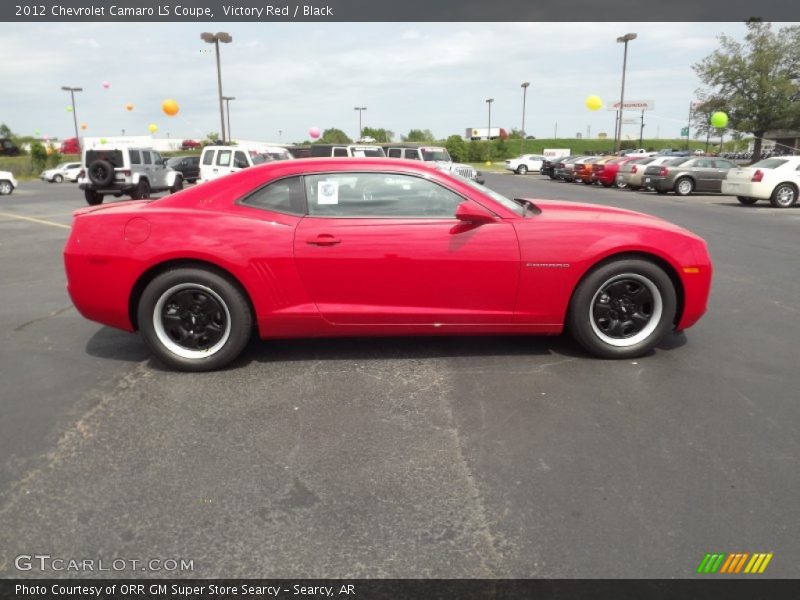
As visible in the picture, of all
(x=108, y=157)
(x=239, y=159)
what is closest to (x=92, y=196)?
(x=108, y=157)

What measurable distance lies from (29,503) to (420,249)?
2.54 meters

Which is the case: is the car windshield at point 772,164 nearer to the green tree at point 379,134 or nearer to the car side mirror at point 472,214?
the car side mirror at point 472,214

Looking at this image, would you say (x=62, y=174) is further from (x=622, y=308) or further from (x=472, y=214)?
(x=622, y=308)

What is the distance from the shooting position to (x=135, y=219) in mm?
4113

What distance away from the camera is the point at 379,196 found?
4.20 m

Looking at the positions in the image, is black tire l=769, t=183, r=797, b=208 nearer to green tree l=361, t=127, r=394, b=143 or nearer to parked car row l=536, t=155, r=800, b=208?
parked car row l=536, t=155, r=800, b=208

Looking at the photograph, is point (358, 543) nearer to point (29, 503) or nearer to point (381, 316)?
point (29, 503)

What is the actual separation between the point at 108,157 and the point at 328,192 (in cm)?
1900

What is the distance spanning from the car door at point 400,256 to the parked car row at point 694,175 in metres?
15.8

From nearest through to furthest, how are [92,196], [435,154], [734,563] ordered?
[734,563], [92,196], [435,154]

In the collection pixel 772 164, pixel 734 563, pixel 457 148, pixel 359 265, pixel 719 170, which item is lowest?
pixel 734 563

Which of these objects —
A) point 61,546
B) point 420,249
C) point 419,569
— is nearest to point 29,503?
point 61,546
